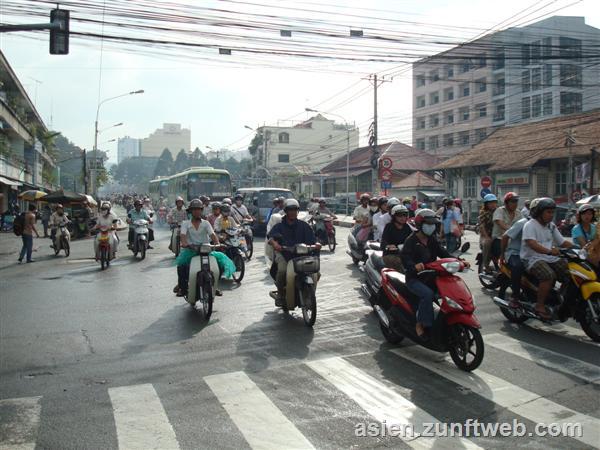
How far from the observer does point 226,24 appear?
46.6ft

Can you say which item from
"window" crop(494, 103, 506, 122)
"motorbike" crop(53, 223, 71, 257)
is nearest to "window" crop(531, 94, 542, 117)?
"window" crop(494, 103, 506, 122)

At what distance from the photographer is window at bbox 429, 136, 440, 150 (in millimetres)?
65875

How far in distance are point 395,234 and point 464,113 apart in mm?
57726

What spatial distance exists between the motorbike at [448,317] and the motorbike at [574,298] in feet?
5.44

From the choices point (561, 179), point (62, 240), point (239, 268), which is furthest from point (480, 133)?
point (239, 268)

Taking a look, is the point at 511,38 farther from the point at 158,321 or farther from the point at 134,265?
the point at 158,321

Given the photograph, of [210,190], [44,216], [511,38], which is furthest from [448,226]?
[511,38]

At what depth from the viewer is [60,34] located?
12648 mm

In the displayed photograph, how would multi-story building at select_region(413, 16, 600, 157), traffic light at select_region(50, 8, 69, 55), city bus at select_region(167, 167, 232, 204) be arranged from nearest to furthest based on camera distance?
traffic light at select_region(50, 8, 69, 55) < city bus at select_region(167, 167, 232, 204) < multi-story building at select_region(413, 16, 600, 157)

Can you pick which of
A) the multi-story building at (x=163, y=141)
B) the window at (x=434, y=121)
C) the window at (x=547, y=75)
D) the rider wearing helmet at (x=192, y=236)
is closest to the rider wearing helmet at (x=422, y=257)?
the rider wearing helmet at (x=192, y=236)

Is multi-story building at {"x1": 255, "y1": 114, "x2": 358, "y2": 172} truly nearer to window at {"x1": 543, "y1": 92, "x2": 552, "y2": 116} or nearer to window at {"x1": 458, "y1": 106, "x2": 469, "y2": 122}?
window at {"x1": 458, "y1": 106, "x2": 469, "y2": 122}

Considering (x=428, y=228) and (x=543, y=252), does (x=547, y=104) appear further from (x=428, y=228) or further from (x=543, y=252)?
(x=428, y=228)

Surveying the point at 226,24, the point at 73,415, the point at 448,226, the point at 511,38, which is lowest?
the point at 73,415

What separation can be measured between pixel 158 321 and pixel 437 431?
504 centimetres
